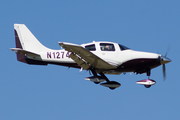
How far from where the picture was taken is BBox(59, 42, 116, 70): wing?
16.4 metres

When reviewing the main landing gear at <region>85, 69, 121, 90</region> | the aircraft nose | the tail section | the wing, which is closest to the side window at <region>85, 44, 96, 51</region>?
the wing

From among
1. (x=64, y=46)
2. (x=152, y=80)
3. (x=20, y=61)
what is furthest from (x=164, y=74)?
(x=20, y=61)

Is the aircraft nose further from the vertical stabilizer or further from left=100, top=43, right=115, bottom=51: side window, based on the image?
the vertical stabilizer

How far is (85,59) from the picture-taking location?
57.7 feet

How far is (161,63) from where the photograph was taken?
58.7 ft

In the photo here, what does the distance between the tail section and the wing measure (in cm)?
285

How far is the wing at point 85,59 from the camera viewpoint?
1642cm

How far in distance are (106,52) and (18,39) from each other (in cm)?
582

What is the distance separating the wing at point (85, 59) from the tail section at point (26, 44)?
9.33ft

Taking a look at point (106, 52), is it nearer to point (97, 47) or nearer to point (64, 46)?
point (97, 47)

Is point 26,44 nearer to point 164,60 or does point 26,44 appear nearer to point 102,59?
point 102,59

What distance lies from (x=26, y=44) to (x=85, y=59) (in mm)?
4459

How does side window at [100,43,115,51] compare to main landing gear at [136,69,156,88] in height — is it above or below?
above

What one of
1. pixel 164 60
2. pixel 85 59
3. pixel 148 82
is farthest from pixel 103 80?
pixel 164 60
